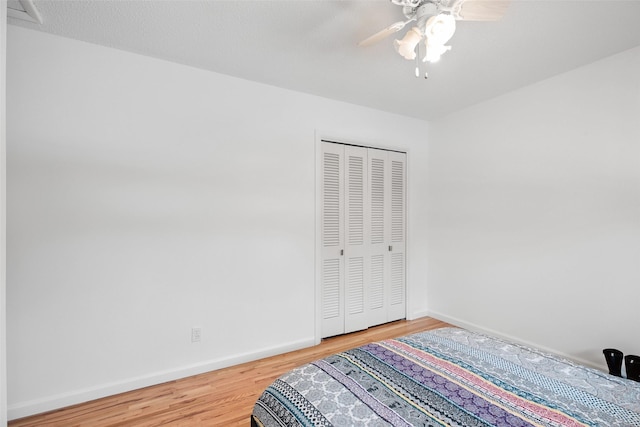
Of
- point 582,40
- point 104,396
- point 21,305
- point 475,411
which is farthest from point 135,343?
point 582,40

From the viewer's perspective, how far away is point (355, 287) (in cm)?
337

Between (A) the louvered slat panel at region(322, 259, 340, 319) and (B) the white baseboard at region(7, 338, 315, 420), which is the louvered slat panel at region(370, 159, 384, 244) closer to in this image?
(A) the louvered slat panel at region(322, 259, 340, 319)

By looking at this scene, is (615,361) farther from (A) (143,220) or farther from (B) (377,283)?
(A) (143,220)

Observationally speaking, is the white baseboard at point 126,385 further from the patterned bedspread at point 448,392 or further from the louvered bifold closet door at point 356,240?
the patterned bedspread at point 448,392

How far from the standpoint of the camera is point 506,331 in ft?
10.0

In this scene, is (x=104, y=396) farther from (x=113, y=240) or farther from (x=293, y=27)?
(x=293, y=27)

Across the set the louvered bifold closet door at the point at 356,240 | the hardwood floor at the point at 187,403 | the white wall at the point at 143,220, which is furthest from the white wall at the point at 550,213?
the hardwood floor at the point at 187,403

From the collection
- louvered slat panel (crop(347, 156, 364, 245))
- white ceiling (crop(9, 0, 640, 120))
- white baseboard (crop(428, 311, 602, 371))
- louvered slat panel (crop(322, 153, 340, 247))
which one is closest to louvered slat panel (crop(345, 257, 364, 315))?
louvered slat panel (crop(347, 156, 364, 245))

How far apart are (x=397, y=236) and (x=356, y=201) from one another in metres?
0.75

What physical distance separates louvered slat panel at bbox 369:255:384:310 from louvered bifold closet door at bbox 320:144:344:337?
0.42 metres

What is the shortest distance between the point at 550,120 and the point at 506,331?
207 cm

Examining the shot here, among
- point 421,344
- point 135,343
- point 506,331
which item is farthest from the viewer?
point 506,331

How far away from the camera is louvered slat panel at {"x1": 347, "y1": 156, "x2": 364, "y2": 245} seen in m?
3.34

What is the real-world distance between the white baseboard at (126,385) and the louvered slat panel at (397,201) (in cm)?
179
